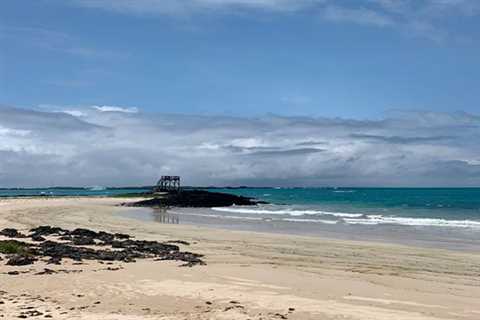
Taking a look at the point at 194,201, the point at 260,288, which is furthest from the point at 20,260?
the point at 194,201

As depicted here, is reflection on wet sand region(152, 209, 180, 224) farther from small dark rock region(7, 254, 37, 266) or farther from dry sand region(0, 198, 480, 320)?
small dark rock region(7, 254, 37, 266)

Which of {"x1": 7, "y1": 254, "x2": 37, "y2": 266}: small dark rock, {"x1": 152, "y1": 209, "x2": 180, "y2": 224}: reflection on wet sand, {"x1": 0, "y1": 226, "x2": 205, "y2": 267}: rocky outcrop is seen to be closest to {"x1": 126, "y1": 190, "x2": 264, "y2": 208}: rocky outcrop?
{"x1": 152, "y1": 209, "x2": 180, "y2": 224}: reflection on wet sand

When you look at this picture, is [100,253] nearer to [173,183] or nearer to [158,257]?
[158,257]

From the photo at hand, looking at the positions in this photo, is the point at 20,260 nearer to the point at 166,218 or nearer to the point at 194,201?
the point at 166,218

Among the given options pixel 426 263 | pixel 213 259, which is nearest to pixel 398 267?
pixel 426 263

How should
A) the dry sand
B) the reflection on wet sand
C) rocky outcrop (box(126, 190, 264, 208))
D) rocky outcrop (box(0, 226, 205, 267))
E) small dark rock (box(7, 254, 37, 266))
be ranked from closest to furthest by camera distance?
the dry sand
small dark rock (box(7, 254, 37, 266))
rocky outcrop (box(0, 226, 205, 267))
the reflection on wet sand
rocky outcrop (box(126, 190, 264, 208))

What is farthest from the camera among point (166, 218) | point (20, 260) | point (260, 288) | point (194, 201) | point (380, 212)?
point (194, 201)

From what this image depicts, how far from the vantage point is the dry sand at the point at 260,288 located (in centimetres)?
999

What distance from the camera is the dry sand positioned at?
999 centimetres

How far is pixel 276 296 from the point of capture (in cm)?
1155

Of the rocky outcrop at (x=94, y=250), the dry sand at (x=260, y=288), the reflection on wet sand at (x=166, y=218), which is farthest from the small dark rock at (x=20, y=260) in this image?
the reflection on wet sand at (x=166, y=218)

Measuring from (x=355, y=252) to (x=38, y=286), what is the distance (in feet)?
40.7

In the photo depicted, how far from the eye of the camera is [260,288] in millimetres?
12477

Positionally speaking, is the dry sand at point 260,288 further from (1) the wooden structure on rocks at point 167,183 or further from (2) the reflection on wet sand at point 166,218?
(1) the wooden structure on rocks at point 167,183
